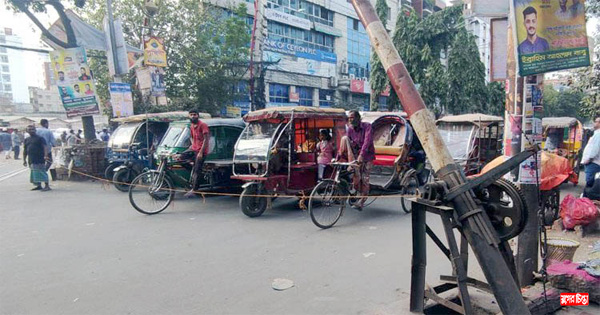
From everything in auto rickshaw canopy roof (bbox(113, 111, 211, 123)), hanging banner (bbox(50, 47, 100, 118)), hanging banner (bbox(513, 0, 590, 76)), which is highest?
hanging banner (bbox(50, 47, 100, 118))

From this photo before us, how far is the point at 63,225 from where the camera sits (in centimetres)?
699

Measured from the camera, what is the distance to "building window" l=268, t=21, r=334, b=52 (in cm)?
2692

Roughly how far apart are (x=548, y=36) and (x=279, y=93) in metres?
24.8

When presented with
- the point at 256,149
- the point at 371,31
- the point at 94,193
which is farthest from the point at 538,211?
the point at 94,193

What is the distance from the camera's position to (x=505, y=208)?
9.82ft

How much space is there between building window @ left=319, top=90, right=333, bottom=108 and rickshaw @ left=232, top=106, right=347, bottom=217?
22.9 metres

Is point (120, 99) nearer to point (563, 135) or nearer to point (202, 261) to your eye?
point (202, 261)

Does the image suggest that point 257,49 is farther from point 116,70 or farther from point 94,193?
point 94,193

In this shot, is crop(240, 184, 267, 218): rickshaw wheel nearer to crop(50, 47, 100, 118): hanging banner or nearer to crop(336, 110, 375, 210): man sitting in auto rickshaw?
crop(336, 110, 375, 210): man sitting in auto rickshaw

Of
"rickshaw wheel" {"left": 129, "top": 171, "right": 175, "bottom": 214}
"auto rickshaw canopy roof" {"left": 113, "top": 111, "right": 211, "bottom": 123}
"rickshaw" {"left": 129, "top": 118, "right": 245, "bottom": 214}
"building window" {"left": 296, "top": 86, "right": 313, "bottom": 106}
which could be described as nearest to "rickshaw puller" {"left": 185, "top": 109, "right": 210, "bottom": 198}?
"rickshaw" {"left": 129, "top": 118, "right": 245, "bottom": 214}

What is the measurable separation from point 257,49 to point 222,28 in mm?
2971

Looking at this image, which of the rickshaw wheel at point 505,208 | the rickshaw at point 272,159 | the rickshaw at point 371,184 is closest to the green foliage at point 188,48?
the rickshaw at point 371,184

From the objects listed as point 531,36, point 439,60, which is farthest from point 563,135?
A: point 531,36

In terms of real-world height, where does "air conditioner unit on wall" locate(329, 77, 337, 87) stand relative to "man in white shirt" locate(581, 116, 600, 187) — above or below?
above
